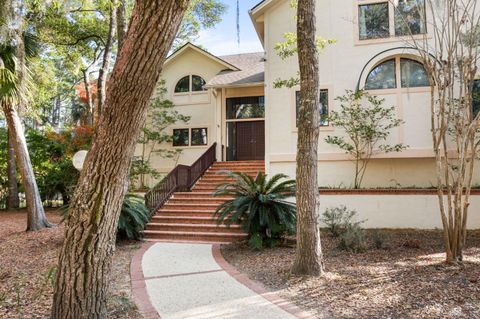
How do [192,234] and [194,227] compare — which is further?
[194,227]

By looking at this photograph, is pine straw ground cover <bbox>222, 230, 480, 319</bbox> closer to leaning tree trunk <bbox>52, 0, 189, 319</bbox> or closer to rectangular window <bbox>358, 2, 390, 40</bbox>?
leaning tree trunk <bbox>52, 0, 189, 319</bbox>

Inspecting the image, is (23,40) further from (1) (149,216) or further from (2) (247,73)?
(2) (247,73)

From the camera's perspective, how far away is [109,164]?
3074mm

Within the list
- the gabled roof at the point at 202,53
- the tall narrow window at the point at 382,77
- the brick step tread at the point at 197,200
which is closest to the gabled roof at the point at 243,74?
the gabled roof at the point at 202,53

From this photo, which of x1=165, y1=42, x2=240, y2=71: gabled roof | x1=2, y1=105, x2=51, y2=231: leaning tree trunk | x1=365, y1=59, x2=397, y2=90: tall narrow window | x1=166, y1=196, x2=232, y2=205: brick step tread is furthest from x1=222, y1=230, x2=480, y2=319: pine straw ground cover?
x1=165, y1=42, x2=240, y2=71: gabled roof

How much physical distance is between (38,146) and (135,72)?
16579 millimetres

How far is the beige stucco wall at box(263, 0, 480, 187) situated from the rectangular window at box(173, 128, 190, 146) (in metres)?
5.63

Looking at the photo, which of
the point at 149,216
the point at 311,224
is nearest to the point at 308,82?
the point at 311,224

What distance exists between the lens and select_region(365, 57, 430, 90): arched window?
10617 mm

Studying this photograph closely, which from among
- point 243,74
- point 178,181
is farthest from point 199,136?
point 178,181

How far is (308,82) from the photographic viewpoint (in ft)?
17.6

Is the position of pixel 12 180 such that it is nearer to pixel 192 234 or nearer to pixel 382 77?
pixel 192 234

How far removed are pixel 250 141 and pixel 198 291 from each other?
36.6ft

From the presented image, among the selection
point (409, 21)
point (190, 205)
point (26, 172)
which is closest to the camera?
point (409, 21)
